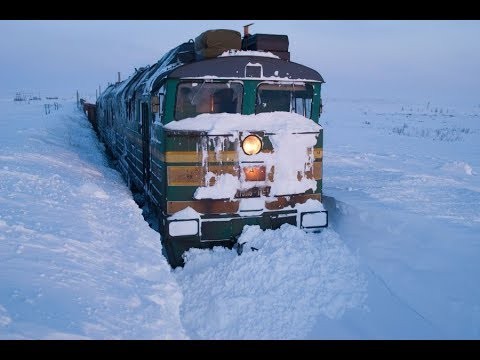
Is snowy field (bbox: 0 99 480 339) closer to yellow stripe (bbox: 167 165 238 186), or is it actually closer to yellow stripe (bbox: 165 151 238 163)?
yellow stripe (bbox: 167 165 238 186)

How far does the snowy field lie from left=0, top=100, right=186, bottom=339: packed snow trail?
14 mm

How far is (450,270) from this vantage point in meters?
5.09

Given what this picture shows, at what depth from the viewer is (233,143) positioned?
5660mm

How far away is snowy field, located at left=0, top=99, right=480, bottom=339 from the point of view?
10.0ft

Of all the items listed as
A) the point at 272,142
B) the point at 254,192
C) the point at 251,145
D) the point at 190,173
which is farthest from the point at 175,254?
the point at 272,142

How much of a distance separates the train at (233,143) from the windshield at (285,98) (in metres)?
0.01

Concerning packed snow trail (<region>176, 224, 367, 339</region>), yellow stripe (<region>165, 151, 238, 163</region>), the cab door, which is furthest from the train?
the cab door

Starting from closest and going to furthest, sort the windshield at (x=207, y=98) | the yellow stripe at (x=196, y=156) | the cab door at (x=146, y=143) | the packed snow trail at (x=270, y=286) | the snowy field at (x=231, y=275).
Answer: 1. the snowy field at (x=231, y=275)
2. the packed snow trail at (x=270, y=286)
3. the yellow stripe at (x=196, y=156)
4. the windshield at (x=207, y=98)
5. the cab door at (x=146, y=143)

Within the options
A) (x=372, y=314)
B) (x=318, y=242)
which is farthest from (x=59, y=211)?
(x=372, y=314)

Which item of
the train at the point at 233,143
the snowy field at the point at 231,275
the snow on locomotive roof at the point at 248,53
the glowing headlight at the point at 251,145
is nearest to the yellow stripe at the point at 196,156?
the train at the point at 233,143

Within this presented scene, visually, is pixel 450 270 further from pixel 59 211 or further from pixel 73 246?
pixel 59 211

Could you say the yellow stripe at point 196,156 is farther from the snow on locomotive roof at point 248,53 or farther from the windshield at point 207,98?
the snow on locomotive roof at point 248,53

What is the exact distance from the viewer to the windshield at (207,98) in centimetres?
565

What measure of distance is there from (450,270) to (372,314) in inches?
55.3
